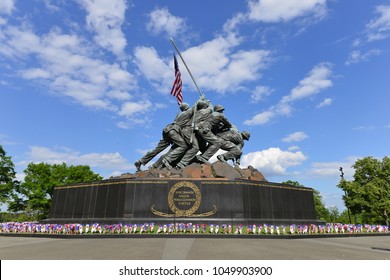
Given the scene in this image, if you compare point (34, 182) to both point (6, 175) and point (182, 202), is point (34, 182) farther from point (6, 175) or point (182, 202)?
point (182, 202)

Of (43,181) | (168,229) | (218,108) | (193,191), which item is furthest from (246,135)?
(43,181)

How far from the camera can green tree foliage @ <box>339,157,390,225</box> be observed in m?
38.8

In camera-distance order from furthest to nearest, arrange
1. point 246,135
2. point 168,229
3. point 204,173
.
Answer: point 246,135
point 204,173
point 168,229

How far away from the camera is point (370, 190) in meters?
39.2

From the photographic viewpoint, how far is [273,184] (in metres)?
20.5

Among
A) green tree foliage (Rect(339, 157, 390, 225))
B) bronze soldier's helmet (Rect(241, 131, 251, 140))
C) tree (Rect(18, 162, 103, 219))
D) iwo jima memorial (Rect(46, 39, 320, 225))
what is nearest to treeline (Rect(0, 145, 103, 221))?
tree (Rect(18, 162, 103, 219))

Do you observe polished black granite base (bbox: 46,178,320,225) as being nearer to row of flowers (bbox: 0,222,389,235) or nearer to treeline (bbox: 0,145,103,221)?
row of flowers (bbox: 0,222,389,235)

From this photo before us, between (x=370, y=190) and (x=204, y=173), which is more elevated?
(x=370, y=190)

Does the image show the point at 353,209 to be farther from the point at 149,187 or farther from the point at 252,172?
the point at 149,187

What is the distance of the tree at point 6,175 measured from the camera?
38.3 m

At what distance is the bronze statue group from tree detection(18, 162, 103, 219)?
24720 millimetres

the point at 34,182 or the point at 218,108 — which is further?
the point at 34,182

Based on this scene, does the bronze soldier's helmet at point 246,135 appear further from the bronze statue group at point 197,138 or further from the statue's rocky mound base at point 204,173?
the statue's rocky mound base at point 204,173

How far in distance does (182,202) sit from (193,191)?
1.04m
